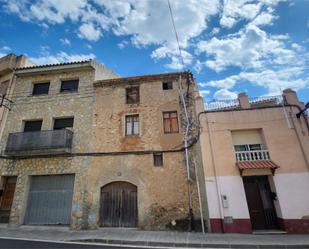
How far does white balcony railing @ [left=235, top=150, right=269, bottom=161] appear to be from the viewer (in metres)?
8.98

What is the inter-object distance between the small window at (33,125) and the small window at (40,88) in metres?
2.11

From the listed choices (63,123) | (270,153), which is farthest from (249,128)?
(63,123)

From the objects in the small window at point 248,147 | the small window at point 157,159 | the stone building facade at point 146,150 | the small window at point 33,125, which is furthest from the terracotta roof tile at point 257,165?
the small window at point 33,125

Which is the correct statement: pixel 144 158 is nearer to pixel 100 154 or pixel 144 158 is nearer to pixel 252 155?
pixel 100 154

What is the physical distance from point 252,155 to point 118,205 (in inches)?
283

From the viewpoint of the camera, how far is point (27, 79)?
12602 mm

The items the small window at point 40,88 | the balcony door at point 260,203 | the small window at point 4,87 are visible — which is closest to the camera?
the balcony door at point 260,203

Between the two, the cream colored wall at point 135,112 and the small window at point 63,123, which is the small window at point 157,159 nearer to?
the cream colored wall at point 135,112

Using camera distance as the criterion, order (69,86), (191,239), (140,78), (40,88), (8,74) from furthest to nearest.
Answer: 1. (8,74)
2. (40,88)
3. (69,86)
4. (140,78)
5. (191,239)

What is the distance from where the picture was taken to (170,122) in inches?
413

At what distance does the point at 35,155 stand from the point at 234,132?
1105 centimetres

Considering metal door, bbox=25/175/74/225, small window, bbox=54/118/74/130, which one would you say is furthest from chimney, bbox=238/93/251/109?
metal door, bbox=25/175/74/225

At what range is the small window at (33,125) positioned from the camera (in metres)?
11.5

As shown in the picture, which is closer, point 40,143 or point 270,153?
point 270,153
